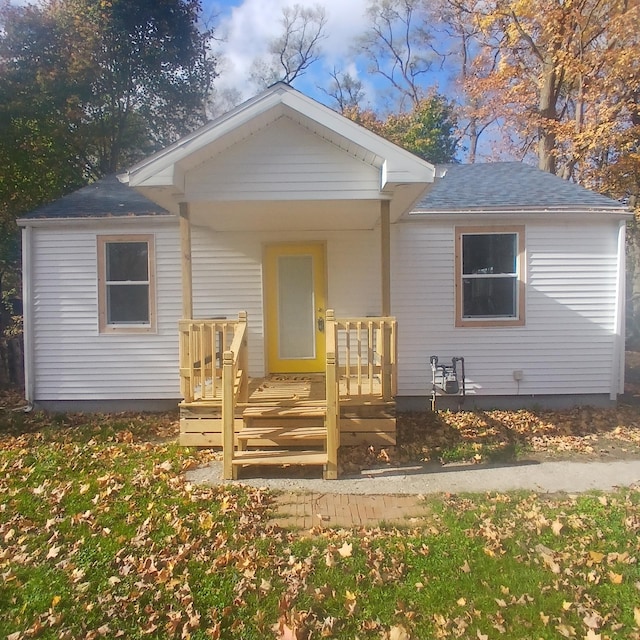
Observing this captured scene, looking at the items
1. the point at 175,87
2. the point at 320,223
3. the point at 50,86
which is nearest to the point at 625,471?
the point at 320,223

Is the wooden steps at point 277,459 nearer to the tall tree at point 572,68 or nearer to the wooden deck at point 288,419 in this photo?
the wooden deck at point 288,419

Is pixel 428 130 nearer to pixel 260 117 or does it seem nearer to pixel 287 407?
pixel 260 117

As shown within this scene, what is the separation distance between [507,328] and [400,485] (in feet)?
13.7

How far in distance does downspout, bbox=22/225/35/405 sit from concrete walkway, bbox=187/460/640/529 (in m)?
4.49

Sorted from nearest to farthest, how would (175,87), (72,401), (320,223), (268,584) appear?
(268,584), (320,223), (72,401), (175,87)

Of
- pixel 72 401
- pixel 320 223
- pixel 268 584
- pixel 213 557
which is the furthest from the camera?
pixel 72 401

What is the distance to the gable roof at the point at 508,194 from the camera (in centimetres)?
834

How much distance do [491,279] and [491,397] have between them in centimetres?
197

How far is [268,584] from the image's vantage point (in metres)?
3.50

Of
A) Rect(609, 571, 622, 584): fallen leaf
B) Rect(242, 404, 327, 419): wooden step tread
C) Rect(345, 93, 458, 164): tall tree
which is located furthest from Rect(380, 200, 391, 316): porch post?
Rect(345, 93, 458, 164): tall tree

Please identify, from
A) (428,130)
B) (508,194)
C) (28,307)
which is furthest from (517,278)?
(428,130)

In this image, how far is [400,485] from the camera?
5.41 metres

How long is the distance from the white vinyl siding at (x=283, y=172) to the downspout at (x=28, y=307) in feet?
12.7

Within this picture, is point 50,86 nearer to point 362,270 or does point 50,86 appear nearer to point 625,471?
point 362,270
